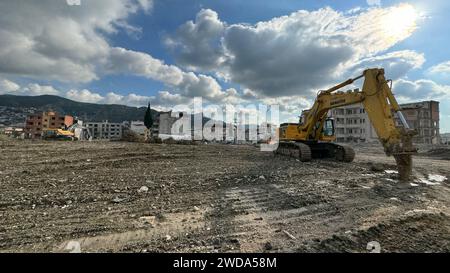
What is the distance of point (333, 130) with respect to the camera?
16.1 m

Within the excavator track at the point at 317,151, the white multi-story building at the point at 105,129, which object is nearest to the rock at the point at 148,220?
the excavator track at the point at 317,151

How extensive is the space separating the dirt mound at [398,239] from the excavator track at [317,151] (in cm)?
947

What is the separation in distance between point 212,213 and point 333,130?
43.3 ft

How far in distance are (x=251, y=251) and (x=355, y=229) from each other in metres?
1.87

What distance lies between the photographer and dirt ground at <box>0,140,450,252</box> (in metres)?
3.63

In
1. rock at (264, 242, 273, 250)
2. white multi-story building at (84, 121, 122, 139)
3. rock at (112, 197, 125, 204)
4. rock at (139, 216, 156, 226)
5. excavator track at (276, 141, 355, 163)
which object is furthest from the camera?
white multi-story building at (84, 121, 122, 139)

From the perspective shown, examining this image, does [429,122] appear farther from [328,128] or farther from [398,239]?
[398,239]

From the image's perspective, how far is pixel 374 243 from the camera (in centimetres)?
371

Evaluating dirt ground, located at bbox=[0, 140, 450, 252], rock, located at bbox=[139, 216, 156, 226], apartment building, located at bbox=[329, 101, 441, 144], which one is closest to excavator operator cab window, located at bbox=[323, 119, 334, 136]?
dirt ground, located at bbox=[0, 140, 450, 252]

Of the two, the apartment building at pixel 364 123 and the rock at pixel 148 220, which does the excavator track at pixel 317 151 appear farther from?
the apartment building at pixel 364 123

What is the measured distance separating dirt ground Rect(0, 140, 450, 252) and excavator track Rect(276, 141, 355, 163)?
18.8 ft

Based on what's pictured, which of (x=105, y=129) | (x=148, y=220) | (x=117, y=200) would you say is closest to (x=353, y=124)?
(x=117, y=200)

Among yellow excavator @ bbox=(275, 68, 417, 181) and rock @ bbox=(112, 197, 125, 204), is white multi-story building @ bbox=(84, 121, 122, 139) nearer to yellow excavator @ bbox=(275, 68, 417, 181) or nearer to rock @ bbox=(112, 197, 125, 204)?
yellow excavator @ bbox=(275, 68, 417, 181)
